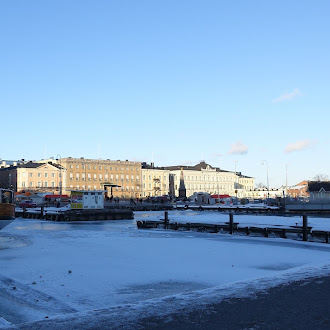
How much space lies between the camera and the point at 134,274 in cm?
1433

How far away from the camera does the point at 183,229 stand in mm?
35406

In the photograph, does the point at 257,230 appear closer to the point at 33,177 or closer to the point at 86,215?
the point at 86,215

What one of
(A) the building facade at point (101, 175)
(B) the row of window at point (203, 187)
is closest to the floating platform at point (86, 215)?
(A) the building facade at point (101, 175)

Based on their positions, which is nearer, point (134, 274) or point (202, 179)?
point (134, 274)

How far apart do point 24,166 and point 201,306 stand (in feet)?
425

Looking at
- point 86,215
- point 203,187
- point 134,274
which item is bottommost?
point 134,274

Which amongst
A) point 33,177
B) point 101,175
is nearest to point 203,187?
point 101,175

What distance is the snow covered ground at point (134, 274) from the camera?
1020 cm

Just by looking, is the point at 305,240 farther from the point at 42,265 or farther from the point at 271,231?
the point at 42,265

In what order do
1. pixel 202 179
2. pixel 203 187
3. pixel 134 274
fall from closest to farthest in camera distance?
1. pixel 134 274
2. pixel 203 187
3. pixel 202 179

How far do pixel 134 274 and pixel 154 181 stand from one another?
15210cm

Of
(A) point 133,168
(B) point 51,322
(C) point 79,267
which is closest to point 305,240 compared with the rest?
(C) point 79,267

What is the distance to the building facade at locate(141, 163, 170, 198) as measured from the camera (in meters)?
163

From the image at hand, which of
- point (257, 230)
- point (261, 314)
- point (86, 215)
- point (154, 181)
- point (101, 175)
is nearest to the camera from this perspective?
point (261, 314)
